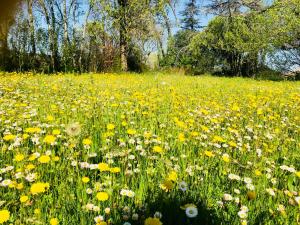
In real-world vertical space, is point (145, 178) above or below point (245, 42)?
below

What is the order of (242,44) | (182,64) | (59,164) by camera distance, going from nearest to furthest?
(59,164) < (242,44) < (182,64)

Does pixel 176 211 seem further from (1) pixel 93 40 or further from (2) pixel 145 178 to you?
(1) pixel 93 40

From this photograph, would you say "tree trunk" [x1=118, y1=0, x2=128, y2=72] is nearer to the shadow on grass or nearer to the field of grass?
the field of grass

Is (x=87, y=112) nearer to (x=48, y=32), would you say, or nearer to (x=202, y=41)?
(x=48, y=32)

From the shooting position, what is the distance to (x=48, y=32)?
55.0ft

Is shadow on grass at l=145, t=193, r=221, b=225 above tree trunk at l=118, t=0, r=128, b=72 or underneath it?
underneath

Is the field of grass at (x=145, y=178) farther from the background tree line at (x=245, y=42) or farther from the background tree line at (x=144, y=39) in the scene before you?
the background tree line at (x=245, y=42)

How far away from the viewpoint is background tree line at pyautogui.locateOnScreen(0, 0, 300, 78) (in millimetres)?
16312

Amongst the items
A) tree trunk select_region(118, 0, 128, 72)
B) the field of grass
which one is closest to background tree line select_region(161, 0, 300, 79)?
tree trunk select_region(118, 0, 128, 72)

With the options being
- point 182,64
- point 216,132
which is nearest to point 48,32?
point 182,64

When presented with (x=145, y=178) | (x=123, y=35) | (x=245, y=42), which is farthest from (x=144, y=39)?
(x=145, y=178)

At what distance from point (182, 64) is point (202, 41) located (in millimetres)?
2469

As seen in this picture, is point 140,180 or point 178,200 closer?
point 178,200

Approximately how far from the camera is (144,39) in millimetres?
21031
